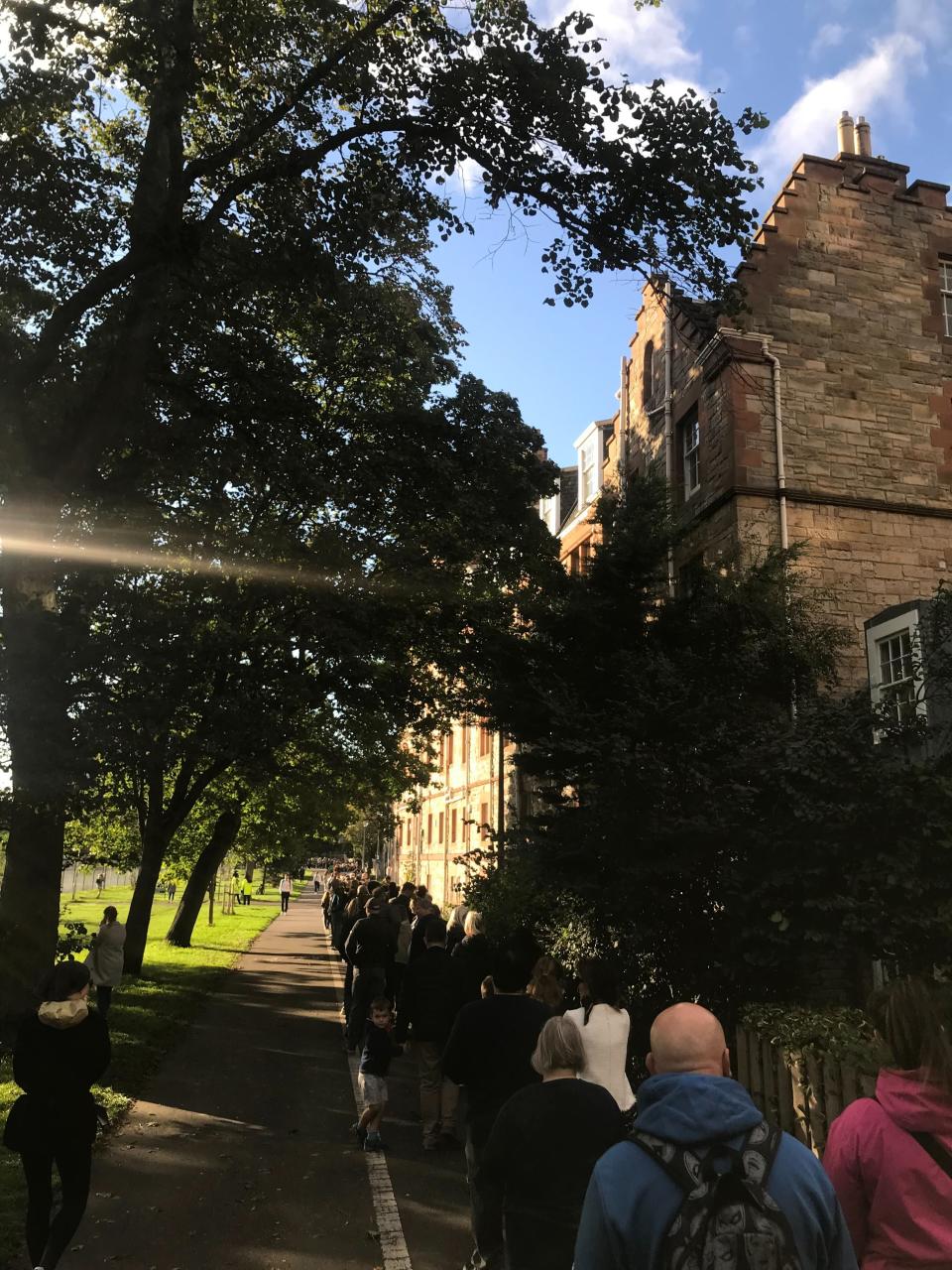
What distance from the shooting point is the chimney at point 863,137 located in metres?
19.4

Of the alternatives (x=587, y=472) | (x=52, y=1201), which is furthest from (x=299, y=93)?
(x=587, y=472)

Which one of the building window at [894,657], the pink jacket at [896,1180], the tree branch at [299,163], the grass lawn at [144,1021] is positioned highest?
the tree branch at [299,163]

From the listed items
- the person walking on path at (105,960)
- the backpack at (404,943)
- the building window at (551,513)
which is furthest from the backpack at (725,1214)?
the building window at (551,513)

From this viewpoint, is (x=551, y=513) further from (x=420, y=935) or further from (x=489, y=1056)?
(x=489, y=1056)

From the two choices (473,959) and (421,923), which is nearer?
(473,959)

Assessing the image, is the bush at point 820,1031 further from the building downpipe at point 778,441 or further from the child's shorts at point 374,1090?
the building downpipe at point 778,441

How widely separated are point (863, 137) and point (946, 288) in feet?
12.7

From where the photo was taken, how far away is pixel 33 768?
10156 millimetres

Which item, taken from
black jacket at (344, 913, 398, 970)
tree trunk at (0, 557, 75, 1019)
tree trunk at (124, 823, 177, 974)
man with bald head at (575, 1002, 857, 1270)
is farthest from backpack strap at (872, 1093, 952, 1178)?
tree trunk at (124, 823, 177, 974)

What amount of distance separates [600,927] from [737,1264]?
9.47 metres

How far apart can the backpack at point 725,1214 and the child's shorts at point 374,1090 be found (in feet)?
21.1

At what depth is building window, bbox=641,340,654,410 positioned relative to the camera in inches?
850

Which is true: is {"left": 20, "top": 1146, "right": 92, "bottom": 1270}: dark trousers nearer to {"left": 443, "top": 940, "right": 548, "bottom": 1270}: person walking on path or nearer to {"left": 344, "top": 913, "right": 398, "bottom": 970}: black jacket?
{"left": 443, "top": 940, "right": 548, "bottom": 1270}: person walking on path

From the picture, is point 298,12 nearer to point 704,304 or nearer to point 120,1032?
point 704,304
